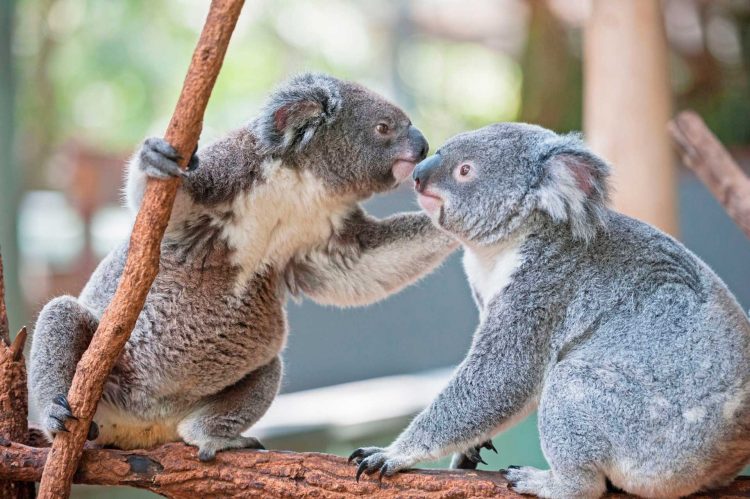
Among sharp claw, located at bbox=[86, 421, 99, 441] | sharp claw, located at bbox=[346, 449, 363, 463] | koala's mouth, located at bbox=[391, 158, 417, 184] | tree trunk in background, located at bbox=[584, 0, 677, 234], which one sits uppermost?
tree trunk in background, located at bbox=[584, 0, 677, 234]

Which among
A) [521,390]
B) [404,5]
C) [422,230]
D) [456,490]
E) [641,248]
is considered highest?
[404,5]

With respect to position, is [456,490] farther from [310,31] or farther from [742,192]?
[310,31]

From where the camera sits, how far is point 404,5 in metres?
11.1

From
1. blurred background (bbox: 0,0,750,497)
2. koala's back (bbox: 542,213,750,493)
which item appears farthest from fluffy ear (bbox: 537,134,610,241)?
blurred background (bbox: 0,0,750,497)

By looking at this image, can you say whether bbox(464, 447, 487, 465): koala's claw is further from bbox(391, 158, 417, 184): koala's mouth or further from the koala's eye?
bbox(391, 158, 417, 184): koala's mouth

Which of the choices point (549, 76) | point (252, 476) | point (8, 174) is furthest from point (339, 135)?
point (549, 76)

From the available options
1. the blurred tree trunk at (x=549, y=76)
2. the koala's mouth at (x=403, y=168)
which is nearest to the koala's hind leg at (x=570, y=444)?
the koala's mouth at (x=403, y=168)

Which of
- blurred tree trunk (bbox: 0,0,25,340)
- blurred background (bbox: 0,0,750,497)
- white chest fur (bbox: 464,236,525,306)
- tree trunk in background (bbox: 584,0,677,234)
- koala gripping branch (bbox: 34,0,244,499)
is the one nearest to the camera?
koala gripping branch (bbox: 34,0,244,499)

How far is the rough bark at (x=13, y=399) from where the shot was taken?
10.8 ft

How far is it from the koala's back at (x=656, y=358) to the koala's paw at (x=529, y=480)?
21cm

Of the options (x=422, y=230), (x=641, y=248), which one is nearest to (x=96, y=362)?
(x=422, y=230)

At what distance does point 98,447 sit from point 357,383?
18.9 ft

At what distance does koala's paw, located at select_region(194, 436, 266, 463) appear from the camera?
3234 millimetres

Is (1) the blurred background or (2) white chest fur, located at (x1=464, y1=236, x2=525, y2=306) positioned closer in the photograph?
(2) white chest fur, located at (x1=464, y1=236, x2=525, y2=306)
